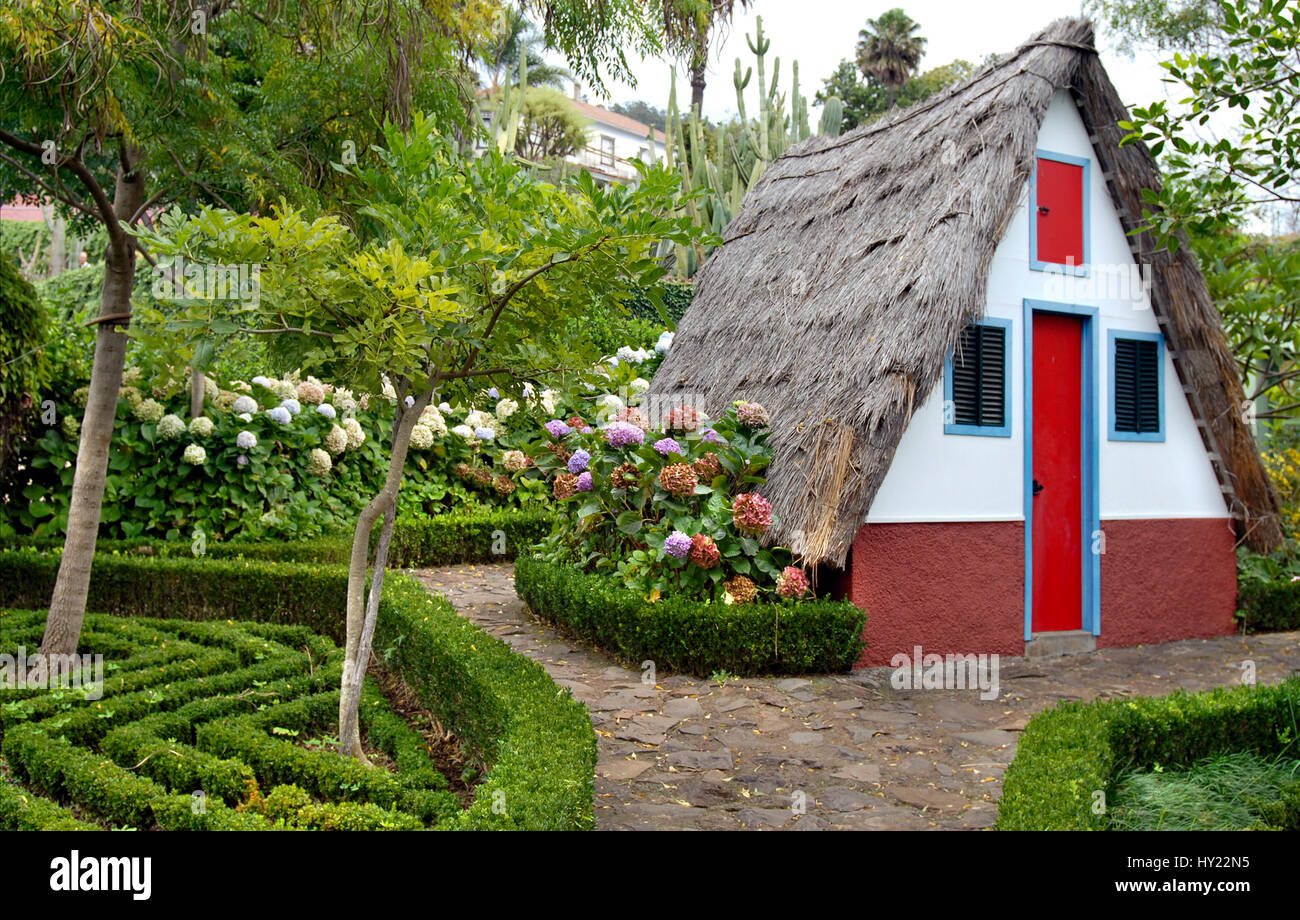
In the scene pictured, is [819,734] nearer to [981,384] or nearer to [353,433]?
[981,384]

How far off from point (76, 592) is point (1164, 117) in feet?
24.8

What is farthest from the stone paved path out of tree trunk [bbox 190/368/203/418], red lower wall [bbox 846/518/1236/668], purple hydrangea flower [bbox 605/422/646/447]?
tree trunk [bbox 190/368/203/418]

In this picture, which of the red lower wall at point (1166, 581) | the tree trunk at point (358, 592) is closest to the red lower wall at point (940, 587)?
the red lower wall at point (1166, 581)

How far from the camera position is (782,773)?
16.2 ft

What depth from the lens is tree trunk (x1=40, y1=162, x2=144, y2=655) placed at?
6.04 meters

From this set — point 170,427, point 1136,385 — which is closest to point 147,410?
point 170,427

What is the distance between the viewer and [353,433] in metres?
11.0

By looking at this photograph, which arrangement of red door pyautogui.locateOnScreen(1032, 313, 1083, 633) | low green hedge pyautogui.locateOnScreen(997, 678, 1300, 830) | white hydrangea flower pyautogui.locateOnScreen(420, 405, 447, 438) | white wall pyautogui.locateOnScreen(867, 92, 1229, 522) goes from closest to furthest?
low green hedge pyautogui.locateOnScreen(997, 678, 1300, 830)
white wall pyautogui.locateOnScreen(867, 92, 1229, 522)
red door pyautogui.locateOnScreen(1032, 313, 1083, 633)
white hydrangea flower pyautogui.locateOnScreen(420, 405, 447, 438)

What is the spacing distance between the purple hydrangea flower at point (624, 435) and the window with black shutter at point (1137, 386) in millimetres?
4244

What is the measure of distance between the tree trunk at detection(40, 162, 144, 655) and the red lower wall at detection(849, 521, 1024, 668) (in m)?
5.17

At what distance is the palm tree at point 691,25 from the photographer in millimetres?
6960

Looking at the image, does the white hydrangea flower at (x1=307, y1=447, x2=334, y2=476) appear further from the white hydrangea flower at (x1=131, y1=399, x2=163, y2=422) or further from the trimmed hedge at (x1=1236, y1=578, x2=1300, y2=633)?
the trimmed hedge at (x1=1236, y1=578, x2=1300, y2=633)

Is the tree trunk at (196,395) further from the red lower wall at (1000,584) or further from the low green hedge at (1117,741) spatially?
the low green hedge at (1117,741)
